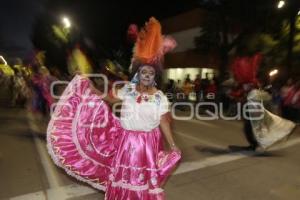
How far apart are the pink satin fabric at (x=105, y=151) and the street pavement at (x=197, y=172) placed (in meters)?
1.10

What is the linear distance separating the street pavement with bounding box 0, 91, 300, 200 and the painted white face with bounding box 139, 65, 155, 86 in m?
1.90

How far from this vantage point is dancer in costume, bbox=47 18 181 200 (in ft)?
13.4

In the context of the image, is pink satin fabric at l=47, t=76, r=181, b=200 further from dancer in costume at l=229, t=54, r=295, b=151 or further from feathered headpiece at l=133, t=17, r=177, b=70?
dancer in costume at l=229, t=54, r=295, b=151

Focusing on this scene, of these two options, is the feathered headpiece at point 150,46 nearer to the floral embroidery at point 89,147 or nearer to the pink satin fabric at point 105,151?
the pink satin fabric at point 105,151

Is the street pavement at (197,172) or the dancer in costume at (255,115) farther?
the dancer in costume at (255,115)

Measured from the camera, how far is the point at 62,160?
4.19 metres

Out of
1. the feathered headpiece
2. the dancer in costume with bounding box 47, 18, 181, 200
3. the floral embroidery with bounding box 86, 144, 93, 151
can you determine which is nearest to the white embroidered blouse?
the dancer in costume with bounding box 47, 18, 181, 200

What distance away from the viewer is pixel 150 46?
4.12 m

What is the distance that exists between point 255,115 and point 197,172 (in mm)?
2418

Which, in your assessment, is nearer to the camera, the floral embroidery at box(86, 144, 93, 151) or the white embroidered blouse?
the white embroidered blouse

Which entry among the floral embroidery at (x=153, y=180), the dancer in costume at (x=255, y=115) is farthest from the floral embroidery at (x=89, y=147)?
the dancer in costume at (x=255, y=115)

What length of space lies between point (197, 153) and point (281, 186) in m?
2.26

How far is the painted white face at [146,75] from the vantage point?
4.09 meters

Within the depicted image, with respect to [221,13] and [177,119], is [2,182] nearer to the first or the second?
[177,119]
